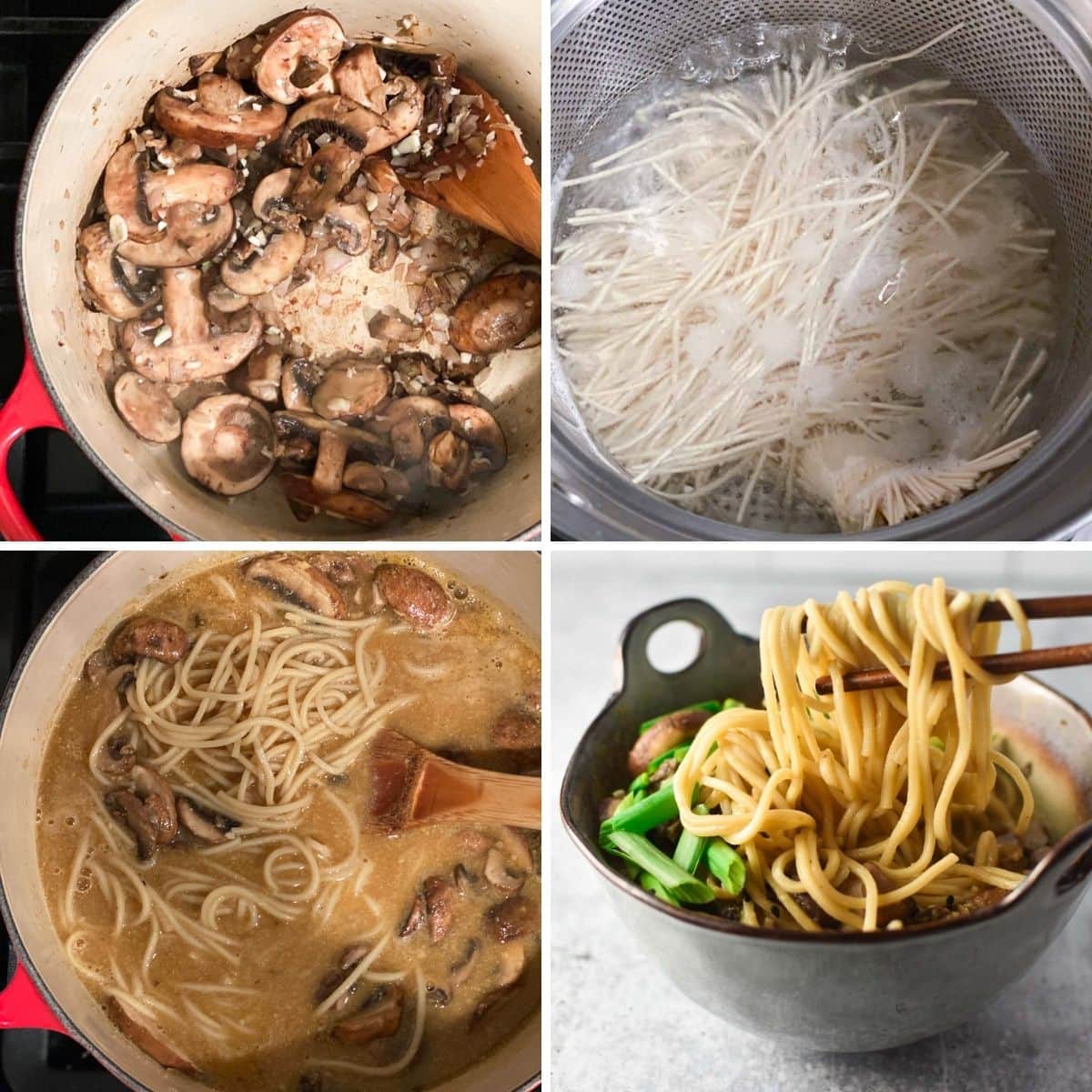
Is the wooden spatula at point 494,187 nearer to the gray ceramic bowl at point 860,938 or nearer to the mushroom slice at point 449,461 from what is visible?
the mushroom slice at point 449,461

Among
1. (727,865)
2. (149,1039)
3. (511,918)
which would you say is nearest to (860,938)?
(727,865)

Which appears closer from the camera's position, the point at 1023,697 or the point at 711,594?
the point at 1023,697

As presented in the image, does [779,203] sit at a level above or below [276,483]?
above

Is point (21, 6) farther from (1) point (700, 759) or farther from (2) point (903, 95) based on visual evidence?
(1) point (700, 759)

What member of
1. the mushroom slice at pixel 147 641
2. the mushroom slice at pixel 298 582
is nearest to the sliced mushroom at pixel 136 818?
the mushroom slice at pixel 147 641

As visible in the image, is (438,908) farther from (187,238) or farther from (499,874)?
(187,238)

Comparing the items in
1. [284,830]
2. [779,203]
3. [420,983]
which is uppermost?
[779,203]

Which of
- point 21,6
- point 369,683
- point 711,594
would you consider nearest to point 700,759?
point 711,594
